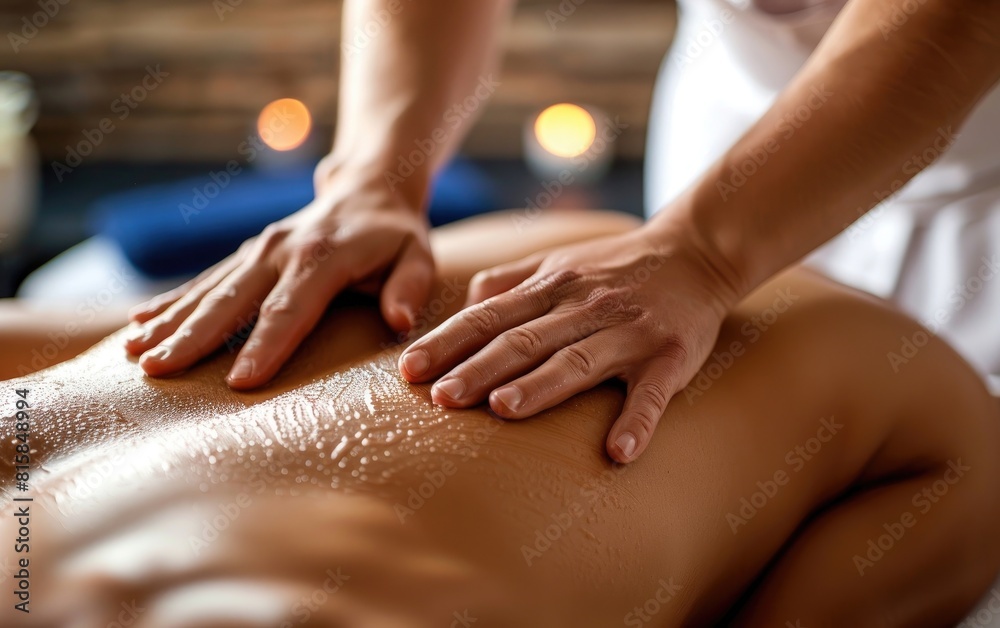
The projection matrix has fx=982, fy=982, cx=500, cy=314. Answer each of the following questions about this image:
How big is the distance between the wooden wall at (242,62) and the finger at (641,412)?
3.58 metres

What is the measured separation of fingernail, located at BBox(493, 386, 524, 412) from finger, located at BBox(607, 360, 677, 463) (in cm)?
8

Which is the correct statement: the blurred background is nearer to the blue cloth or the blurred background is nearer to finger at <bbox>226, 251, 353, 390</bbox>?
the blue cloth

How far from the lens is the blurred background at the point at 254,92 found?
411 cm

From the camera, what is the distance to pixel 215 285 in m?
1.11

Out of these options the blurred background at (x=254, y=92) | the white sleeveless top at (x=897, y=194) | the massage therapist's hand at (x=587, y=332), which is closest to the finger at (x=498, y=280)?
the massage therapist's hand at (x=587, y=332)

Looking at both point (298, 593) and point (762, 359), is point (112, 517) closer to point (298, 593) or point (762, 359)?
point (298, 593)

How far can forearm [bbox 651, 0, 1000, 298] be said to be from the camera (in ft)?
3.35

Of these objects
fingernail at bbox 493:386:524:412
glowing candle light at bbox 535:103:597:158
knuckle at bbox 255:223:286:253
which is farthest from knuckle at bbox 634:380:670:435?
glowing candle light at bbox 535:103:597:158

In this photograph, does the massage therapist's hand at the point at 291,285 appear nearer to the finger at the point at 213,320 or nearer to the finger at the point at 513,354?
the finger at the point at 213,320

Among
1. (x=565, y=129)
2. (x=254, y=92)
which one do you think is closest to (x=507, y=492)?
(x=565, y=129)

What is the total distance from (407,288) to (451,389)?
0.25 m

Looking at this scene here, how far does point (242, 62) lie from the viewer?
14.4 feet

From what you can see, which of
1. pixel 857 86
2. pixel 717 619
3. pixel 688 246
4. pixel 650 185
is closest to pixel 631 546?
pixel 717 619

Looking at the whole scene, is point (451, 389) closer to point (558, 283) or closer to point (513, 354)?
point (513, 354)
